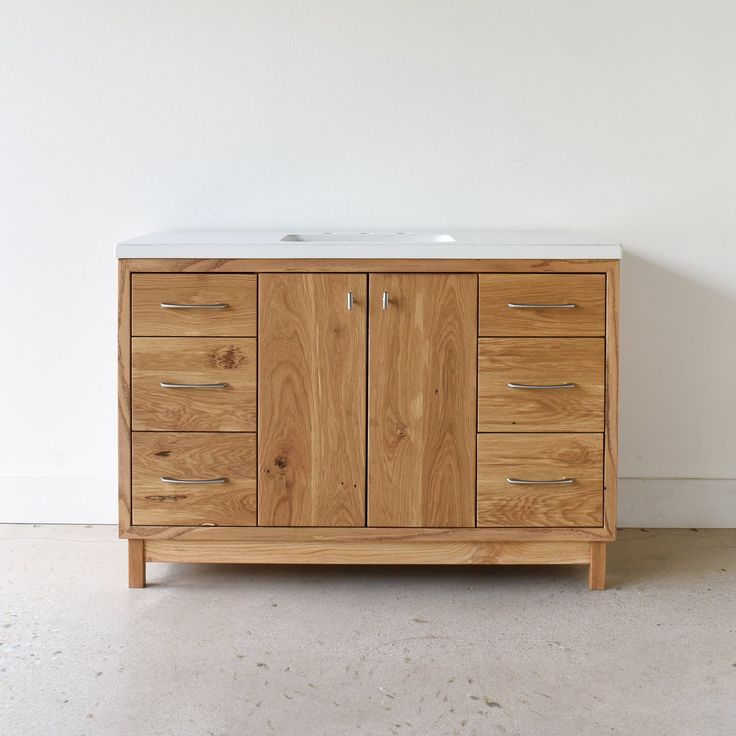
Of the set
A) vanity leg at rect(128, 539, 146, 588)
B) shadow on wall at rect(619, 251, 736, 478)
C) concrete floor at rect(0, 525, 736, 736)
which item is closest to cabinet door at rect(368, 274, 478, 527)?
concrete floor at rect(0, 525, 736, 736)

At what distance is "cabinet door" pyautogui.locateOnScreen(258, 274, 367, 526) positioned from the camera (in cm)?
207

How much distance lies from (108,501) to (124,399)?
0.68 meters

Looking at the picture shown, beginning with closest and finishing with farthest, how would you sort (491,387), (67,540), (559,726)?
(559,726), (491,387), (67,540)

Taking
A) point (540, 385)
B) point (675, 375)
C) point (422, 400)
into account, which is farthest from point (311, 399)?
point (675, 375)

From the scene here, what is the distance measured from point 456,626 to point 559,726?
44cm

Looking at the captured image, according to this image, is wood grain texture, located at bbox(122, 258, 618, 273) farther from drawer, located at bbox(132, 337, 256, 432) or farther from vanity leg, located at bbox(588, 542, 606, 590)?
vanity leg, located at bbox(588, 542, 606, 590)

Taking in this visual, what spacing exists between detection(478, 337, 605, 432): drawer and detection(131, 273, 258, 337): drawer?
548 millimetres

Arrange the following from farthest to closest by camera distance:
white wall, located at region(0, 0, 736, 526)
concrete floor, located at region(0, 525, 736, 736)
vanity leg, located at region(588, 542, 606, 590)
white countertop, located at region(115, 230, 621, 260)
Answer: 1. white wall, located at region(0, 0, 736, 526)
2. vanity leg, located at region(588, 542, 606, 590)
3. white countertop, located at region(115, 230, 621, 260)
4. concrete floor, located at region(0, 525, 736, 736)

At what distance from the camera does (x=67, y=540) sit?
251 cm

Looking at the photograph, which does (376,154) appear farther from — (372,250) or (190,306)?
(190,306)

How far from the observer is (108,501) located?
8.70 feet

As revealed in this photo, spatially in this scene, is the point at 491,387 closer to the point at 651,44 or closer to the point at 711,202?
the point at 711,202

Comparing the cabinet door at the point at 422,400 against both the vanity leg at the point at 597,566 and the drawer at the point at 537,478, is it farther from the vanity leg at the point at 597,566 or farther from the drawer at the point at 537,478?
the vanity leg at the point at 597,566

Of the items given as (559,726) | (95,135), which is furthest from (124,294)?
(559,726)
